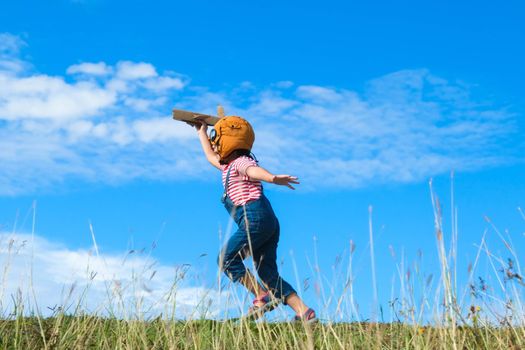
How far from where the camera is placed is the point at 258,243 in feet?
20.1

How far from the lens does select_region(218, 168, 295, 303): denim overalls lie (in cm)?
602

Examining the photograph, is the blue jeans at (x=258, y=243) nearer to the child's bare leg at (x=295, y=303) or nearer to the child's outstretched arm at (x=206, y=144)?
the child's bare leg at (x=295, y=303)

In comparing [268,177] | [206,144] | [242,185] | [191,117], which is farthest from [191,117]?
[268,177]

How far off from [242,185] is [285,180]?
2.62 ft

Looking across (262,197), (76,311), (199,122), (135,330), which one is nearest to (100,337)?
(76,311)

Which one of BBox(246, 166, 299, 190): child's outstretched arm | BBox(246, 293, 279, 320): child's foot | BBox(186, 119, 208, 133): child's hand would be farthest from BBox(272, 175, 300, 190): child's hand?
BBox(186, 119, 208, 133): child's hand

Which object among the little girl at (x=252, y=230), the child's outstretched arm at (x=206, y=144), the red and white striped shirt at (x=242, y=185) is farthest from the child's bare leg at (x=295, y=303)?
the child's outstretched arm at (x=206, y=144)

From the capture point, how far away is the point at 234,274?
6.18 meters

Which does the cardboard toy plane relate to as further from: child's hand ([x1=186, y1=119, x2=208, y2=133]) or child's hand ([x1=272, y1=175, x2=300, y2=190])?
child's hand ([x1=272, y1=175, x2=300, y2=190])

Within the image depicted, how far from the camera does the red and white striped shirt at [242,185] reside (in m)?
6.20

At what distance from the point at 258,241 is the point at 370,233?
2368mm

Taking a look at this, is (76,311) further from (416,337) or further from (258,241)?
(416,337)

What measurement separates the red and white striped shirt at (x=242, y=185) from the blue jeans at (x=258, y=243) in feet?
0.19

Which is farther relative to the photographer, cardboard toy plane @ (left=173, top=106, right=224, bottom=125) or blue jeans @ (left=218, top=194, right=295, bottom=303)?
cardboard toy plane @ (left=173, top=106, right=224, bottom=125)
